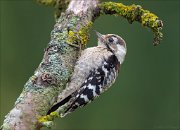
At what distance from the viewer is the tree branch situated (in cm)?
817

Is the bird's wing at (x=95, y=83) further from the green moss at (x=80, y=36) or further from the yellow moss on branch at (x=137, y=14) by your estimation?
the yellow moss on branch at (x=137, y=14)

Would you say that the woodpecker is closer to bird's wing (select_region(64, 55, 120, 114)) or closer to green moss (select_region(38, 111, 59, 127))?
bird's wing (select_region(64, 55, 120, 114))

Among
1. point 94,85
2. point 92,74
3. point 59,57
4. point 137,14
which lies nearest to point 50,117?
point 59,57

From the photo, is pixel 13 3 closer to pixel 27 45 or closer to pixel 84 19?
pixel 27 45

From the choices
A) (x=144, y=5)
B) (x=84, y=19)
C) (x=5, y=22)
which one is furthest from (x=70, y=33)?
(x=5, y=22)

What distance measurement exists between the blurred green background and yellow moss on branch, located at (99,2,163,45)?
5938 millimetres

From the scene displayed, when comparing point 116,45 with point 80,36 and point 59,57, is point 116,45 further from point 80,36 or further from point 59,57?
point 59,57

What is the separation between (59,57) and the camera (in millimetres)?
8875

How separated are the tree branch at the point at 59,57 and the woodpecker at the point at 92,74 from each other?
155mm

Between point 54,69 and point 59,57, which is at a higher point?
point 59,57

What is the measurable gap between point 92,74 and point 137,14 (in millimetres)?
811

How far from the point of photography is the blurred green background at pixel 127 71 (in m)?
15.7

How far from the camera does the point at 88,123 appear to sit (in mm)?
16125

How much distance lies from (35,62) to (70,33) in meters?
6.58
